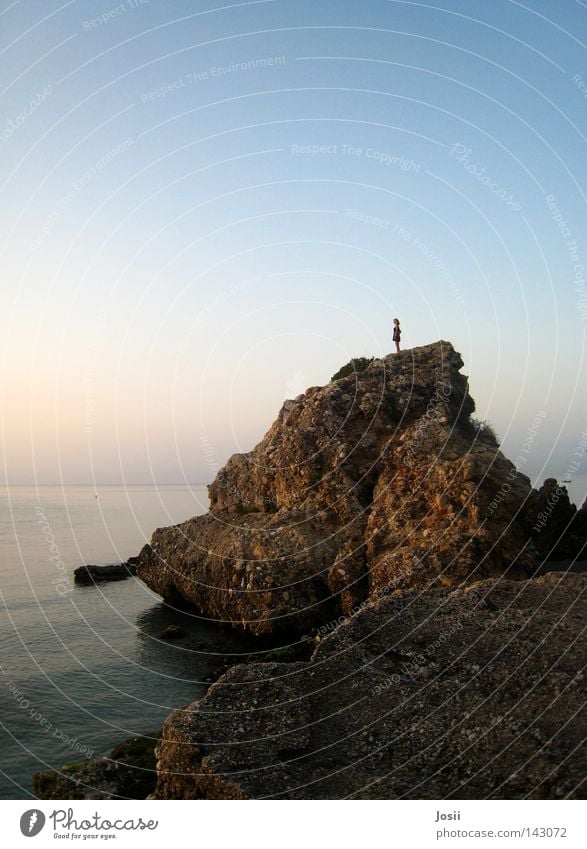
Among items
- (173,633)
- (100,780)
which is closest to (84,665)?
(173,633)

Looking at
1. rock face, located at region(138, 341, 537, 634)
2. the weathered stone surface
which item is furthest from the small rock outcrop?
the weathered stone surface

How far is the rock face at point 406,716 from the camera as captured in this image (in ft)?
39.0

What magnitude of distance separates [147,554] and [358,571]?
17.5m

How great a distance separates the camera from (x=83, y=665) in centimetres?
2759

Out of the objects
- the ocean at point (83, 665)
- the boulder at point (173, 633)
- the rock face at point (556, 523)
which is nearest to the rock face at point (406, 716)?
the ocean at point (83, 665)

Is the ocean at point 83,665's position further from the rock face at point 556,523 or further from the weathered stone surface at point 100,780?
the rock face at point 556,523

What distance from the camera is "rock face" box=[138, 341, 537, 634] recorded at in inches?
1177

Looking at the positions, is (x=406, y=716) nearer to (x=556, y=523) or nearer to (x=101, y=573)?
(x=556, y=523)

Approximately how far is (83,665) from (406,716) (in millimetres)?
18816

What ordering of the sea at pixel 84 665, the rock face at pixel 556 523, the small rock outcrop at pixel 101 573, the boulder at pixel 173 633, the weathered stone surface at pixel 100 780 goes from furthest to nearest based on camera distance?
the small rock outcrop at pixel 101 573, the boulder at pixel 173 633, the rock face at pixel 556 523, the sea at pixel 84 665, the weathered stone surface at pixel 100 780

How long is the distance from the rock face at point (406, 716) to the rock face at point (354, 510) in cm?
1066

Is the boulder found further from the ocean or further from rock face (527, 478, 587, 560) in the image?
rock face (527, 478, 587, 560)

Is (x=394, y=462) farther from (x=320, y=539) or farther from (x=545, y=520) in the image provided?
(x=545, y=520)

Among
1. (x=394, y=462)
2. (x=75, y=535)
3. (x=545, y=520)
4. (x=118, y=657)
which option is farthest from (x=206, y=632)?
(x=75, y=535)
